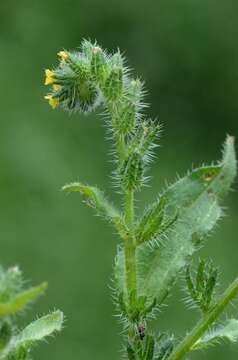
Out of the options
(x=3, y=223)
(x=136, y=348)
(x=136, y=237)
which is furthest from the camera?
(x=3, y=223)

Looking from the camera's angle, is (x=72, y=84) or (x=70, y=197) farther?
(x=70, y=197)

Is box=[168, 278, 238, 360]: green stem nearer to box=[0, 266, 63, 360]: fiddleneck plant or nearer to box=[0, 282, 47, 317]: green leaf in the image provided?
box=[0, 266, 63, 360]: fiddleneck plant

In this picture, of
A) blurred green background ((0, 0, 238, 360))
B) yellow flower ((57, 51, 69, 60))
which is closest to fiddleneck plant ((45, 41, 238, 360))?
yellow flower ((57, 51, 69, 60))

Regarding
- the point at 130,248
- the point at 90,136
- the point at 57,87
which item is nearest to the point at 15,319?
the point at 130,248

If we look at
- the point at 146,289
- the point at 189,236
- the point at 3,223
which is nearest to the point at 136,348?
the point at 146,289

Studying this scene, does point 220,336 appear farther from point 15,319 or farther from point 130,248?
point 15,319

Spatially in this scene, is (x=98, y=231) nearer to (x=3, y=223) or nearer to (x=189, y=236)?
(x=3, y=223)

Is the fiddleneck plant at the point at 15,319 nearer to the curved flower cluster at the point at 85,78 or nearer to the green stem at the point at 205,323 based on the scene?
the green stem at the point at 205,323

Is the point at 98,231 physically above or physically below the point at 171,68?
below
